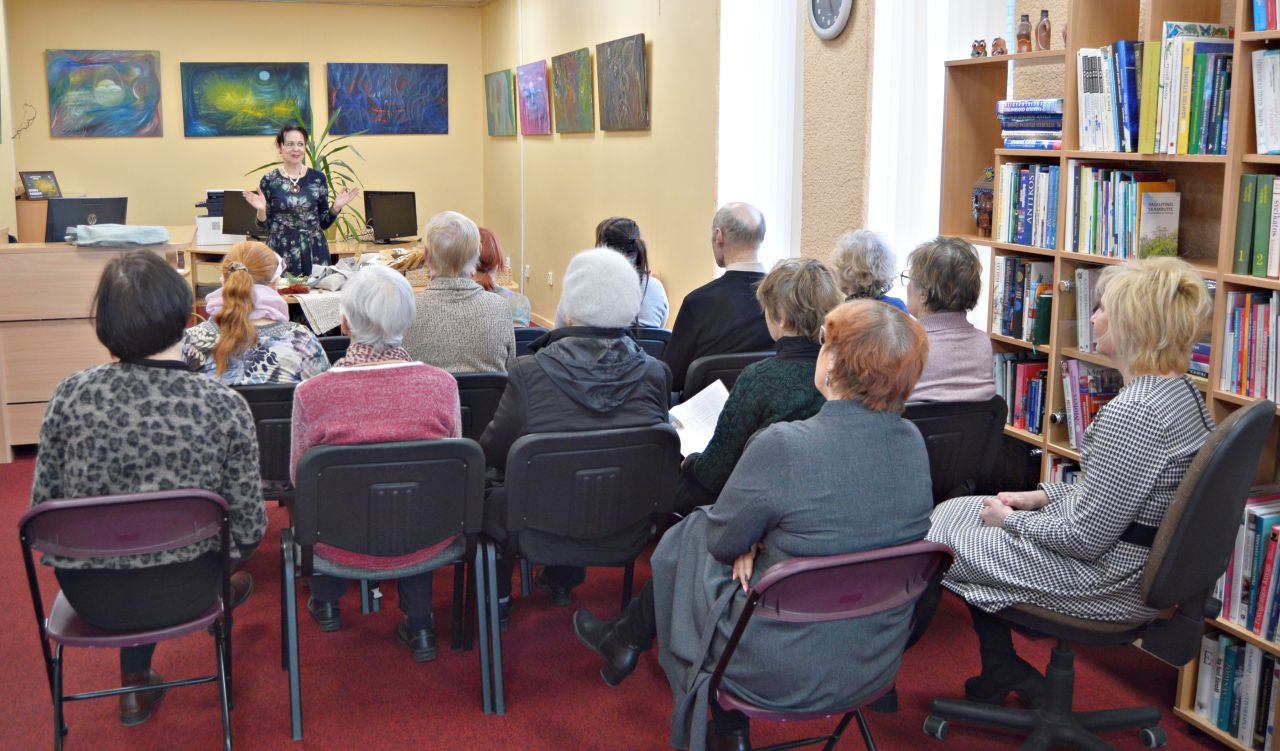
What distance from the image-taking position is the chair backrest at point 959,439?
10.2 ft

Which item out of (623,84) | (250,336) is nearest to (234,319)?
(250,336)

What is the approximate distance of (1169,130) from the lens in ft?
9.53

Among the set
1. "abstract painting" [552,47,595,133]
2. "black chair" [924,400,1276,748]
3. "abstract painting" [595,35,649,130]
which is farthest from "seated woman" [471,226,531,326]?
"abstract painting" [552,47,595,133]

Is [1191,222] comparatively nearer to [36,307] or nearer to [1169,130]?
[1169,130]

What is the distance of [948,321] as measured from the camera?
3.33m

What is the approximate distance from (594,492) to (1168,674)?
184cm

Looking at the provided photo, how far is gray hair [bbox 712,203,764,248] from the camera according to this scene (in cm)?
419

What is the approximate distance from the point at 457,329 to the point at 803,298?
1.39 meters

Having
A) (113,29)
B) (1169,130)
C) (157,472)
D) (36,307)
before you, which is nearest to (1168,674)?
(1169,130)

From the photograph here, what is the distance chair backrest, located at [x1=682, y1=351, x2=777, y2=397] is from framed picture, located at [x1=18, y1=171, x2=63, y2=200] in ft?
22.6

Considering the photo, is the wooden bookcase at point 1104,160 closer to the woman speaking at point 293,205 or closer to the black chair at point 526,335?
the black chair at point 526,335

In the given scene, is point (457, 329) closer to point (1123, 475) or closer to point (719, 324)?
point (719, 324)

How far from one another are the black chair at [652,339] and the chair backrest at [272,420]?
4.58ft

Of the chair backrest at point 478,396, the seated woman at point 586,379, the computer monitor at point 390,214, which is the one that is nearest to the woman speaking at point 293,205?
the computer monitor at point 390,214
